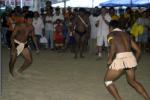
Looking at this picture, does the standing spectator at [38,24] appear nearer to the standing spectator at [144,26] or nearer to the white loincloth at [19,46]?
the standing spectator at [144,26]

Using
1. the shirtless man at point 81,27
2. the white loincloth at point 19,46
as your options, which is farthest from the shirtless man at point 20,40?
the shirtless man at point 81,27

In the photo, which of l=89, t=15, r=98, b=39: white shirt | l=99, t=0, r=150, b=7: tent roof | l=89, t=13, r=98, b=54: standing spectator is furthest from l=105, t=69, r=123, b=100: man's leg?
l=99, t=0, r=150, b=7: tent roof

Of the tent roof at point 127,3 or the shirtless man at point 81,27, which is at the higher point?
the tent roof at point 127,3

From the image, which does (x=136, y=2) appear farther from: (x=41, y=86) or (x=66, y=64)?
(x=41, y=86)

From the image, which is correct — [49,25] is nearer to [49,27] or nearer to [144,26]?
[49,27]

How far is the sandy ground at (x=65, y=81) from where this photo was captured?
921 cm

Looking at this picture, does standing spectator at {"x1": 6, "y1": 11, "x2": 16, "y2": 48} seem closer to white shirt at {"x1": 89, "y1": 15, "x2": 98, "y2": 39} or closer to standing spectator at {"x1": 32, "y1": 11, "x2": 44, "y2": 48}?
standing spectator at {"x1": 32, "y1": 11, "x2": 44, "y2": 48}

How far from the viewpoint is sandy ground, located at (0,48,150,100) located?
9211 mm

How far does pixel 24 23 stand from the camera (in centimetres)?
1126

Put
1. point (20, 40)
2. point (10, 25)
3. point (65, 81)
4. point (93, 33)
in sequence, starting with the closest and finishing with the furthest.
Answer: point (65, 81) → point (20, 40) → point (93, 33) → point (10, 25)

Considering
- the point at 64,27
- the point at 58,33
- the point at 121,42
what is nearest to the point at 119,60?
the point at 121,42

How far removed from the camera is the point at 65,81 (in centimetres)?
1095

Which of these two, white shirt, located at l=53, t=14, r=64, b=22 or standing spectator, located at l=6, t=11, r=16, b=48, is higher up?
white shirt, located at l=53, t=14, r=64, b=22

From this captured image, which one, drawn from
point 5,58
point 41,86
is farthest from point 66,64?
point 41,86
